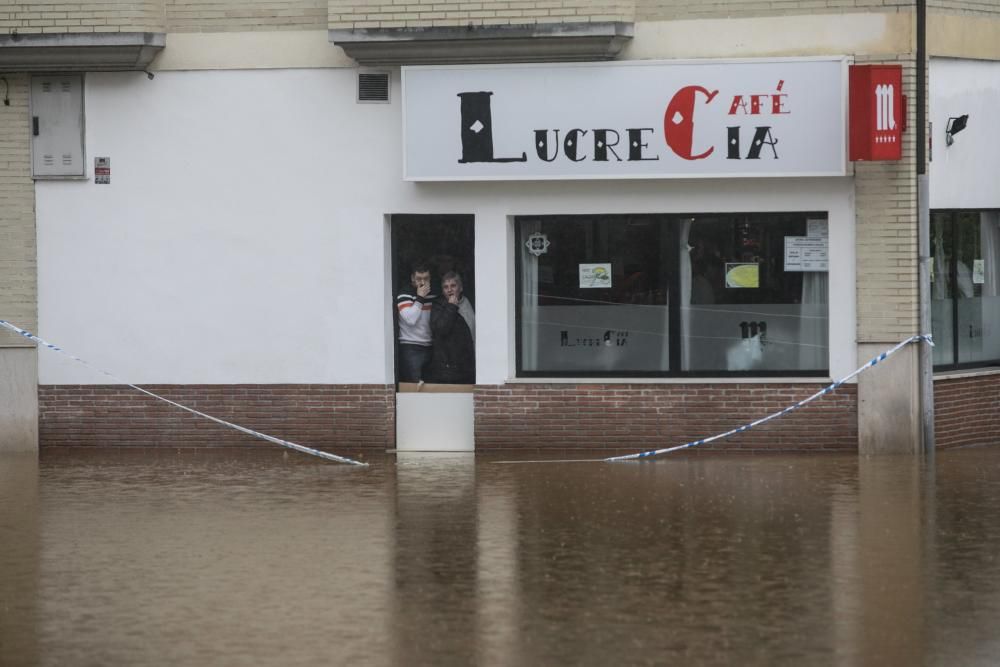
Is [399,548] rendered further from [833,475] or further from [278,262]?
[278,262]

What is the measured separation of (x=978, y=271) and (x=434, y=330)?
6036mm

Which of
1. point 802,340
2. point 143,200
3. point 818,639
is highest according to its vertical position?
point 143,200

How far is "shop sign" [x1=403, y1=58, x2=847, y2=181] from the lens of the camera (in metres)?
16.4

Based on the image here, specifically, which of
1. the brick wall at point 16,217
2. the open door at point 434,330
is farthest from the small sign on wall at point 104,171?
the open door at point 434,330

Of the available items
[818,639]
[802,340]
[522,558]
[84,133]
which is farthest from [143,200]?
[818,639]

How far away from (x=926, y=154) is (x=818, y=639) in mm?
9120

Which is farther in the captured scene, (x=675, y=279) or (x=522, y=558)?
(x=675, y=279)

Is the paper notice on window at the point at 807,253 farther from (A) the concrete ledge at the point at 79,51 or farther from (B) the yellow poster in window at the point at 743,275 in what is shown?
(A) the concrete ledge at the point at 79,51

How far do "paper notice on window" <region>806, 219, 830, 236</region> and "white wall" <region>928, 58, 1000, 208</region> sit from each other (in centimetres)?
126

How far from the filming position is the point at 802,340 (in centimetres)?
1703

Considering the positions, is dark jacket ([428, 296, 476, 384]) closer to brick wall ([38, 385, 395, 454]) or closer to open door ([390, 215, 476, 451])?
open door ([390, 215, 476, 451])

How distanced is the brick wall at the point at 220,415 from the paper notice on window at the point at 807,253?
14.6ft

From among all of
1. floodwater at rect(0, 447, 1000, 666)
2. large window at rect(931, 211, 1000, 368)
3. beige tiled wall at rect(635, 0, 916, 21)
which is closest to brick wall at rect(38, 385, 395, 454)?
floodwater at rect(0, 447, 1000, 666)

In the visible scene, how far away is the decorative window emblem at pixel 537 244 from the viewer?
17.4m
